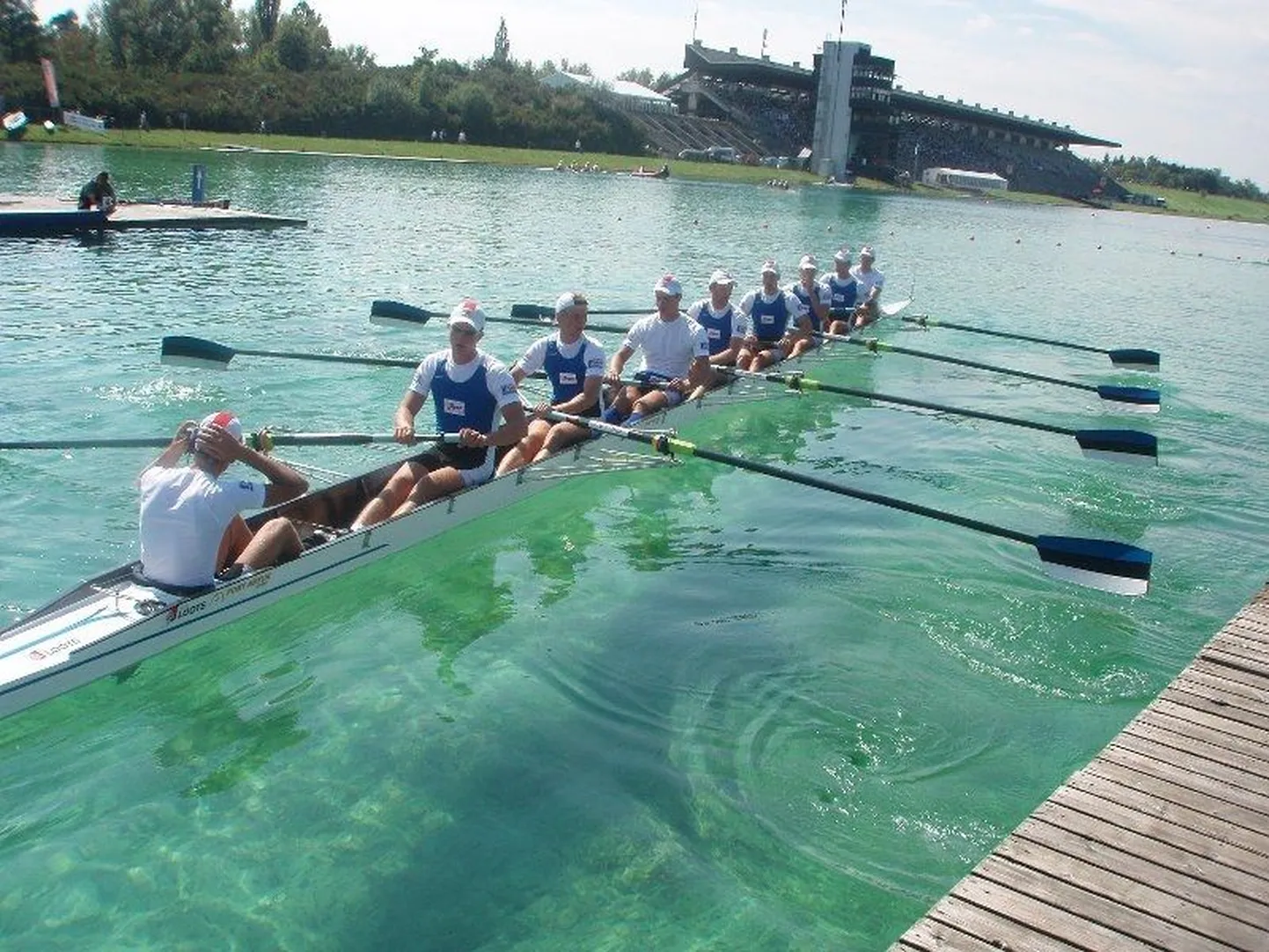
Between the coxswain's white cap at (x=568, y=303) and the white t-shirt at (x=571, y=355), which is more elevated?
the coxswain's white cap at (x=568, y=303)

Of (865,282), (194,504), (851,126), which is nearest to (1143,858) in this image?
(194,504)

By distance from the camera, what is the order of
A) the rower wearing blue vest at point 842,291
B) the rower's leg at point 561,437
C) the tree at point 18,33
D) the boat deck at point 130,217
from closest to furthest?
the rower's leg at point 561,437, the rower wearing blue vest at point 842,291, the boat deck at point 130,217, the tree at point 18,33

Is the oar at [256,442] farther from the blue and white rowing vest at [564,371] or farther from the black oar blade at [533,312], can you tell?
the black oar blade at [533,312]

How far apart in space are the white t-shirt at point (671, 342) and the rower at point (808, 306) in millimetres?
3739

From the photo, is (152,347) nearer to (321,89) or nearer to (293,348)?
(293,348)

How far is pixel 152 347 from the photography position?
1561 cm

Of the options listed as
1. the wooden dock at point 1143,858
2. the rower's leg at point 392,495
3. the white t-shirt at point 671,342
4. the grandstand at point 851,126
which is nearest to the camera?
the wooden dock at point 1143,858

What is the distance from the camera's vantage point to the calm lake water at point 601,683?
549cm

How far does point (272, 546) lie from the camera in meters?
7.03

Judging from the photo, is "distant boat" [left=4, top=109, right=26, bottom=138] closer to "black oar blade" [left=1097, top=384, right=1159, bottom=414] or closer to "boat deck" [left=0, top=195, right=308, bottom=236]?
"boat deck" [left=0, top=195, right=308, bottom=236]

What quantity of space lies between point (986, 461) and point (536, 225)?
27.0 metres

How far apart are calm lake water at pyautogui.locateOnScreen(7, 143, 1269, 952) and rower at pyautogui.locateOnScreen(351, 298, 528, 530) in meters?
0.83

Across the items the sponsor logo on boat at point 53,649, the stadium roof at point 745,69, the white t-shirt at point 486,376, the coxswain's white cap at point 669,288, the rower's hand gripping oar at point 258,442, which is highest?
the stadium roof at point 745,69

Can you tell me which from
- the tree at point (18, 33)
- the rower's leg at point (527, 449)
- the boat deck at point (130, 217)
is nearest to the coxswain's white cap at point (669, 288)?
the rower's leg at point (527, 449)
